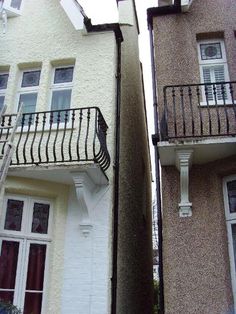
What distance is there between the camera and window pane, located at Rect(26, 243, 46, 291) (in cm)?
722

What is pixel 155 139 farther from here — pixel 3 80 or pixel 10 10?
pixel 10 10

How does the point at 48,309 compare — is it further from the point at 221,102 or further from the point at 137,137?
the point at 137,137

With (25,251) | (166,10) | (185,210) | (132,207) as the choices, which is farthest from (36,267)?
(166,10)

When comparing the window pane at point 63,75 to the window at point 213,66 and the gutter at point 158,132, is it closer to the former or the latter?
the gutter at point 158,132

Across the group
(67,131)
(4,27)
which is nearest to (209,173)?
(67,131)

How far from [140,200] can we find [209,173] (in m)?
4.01

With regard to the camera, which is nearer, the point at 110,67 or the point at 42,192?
the point at 42,192

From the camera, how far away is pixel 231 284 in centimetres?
674

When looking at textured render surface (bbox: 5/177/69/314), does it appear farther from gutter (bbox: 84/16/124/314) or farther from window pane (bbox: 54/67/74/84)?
window pane (bbox: 54/67/74/84)

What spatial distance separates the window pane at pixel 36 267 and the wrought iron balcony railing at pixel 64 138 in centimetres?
156

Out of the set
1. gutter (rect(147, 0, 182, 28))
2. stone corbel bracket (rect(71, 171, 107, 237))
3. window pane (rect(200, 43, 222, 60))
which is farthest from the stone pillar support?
gutter (rect(147, 0, 182, 28))

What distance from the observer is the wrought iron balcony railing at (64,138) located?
7.45 metres

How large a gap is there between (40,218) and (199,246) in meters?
2.92

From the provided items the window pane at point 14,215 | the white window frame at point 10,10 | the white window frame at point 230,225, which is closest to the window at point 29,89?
the white window frame at point 10,10
